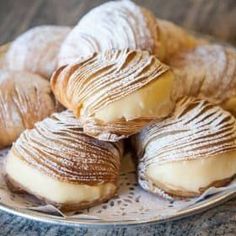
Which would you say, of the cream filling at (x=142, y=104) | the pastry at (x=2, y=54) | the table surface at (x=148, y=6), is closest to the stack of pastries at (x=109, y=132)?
the cream filling at (x=142, y=104)

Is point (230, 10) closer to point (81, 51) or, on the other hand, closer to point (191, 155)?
point (81, 51)

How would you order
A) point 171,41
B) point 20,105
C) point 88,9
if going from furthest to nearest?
point 88,9 < point 171,41 < point 20,105

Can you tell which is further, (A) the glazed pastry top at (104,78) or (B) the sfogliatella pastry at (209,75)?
(B) the sfogliatella pastry at (209,75)

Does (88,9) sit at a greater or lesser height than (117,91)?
lesser

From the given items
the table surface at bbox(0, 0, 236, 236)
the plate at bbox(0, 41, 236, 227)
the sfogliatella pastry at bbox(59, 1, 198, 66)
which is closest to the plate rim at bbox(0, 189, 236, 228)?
the plate at bbox(0, 41, 236, 227)

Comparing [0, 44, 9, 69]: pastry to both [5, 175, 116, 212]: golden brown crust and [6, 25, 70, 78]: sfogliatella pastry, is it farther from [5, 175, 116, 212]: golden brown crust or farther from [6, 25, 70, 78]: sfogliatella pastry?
[5, 175, 116, 212]: golden brown crust

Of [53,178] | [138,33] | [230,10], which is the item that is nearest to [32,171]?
[53,178]

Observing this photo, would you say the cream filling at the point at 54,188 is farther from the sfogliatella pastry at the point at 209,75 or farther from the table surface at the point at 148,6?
the table surface at the point at 148,6

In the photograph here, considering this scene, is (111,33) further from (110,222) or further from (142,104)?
(110,222)

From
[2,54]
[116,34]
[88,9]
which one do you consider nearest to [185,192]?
[116,34]
